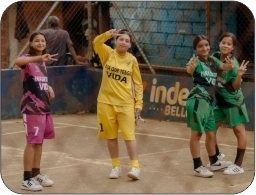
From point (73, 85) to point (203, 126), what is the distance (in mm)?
4504

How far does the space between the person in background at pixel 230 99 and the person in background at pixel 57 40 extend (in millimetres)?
3957

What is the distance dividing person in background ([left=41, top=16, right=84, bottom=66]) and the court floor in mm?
1023

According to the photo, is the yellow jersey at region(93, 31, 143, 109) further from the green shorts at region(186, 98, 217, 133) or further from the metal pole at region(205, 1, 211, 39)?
the metal pole at region(205, 1, 211, 39)

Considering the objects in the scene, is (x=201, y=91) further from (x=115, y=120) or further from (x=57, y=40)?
(x=57, y=40)

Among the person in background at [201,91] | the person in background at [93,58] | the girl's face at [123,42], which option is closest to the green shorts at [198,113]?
the person in background at [201,91]

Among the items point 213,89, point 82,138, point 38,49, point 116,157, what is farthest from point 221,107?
point 82,138

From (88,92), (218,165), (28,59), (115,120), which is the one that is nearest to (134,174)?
(115,120)

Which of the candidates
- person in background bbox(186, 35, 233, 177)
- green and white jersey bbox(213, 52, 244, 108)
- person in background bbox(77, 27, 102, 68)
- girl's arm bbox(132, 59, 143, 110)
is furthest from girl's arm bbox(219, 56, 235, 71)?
person in background bbox(77, 27, 102, 68)

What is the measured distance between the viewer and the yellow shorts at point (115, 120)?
6.91 metres

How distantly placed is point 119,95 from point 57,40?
423 cm

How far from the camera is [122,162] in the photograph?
782 cm

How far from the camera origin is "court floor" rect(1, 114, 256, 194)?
6727 mm

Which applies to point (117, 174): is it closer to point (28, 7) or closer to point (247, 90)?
point (247, 90)

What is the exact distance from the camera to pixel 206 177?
702cm
